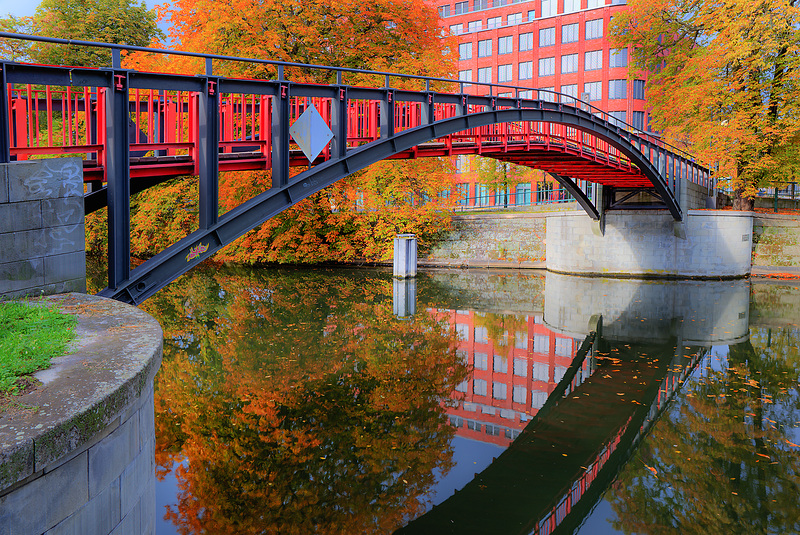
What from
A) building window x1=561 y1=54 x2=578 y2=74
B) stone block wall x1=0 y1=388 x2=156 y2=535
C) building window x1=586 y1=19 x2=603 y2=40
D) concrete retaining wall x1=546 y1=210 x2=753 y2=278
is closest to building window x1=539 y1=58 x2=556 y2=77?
building window x1=561 y1=54 x2=578 y2=74

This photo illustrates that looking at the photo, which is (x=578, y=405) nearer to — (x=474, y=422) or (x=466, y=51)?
(x=474, y=422)

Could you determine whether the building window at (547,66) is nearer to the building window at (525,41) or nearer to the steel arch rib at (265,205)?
the building window at (525,41)

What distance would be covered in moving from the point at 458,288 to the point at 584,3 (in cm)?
3902

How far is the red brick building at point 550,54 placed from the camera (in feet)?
165

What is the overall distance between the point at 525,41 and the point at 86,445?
2221 inches

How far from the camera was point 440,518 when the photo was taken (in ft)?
20.6

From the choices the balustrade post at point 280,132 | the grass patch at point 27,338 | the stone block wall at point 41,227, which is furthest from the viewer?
the balustrade post at point 280,132

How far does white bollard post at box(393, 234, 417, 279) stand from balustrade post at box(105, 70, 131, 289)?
18.7m

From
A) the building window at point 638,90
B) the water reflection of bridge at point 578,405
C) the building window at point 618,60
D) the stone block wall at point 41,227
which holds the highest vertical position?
the building window at point 618,60

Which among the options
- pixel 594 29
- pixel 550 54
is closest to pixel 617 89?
pixel 594 29

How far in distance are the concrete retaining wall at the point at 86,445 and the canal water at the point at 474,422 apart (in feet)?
6.86

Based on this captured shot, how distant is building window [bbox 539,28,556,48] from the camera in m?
52.8

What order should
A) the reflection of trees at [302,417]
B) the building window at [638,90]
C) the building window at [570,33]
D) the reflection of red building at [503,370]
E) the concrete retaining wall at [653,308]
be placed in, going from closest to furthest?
the reflection of trees at [302,417], the reflection of red building at [503,370], the concrete retaining wall at [653,308], the building window at [638,90], the building window at [570,33]

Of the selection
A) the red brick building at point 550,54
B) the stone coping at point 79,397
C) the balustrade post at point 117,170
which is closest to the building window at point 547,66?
the red brick building at point 550,54
